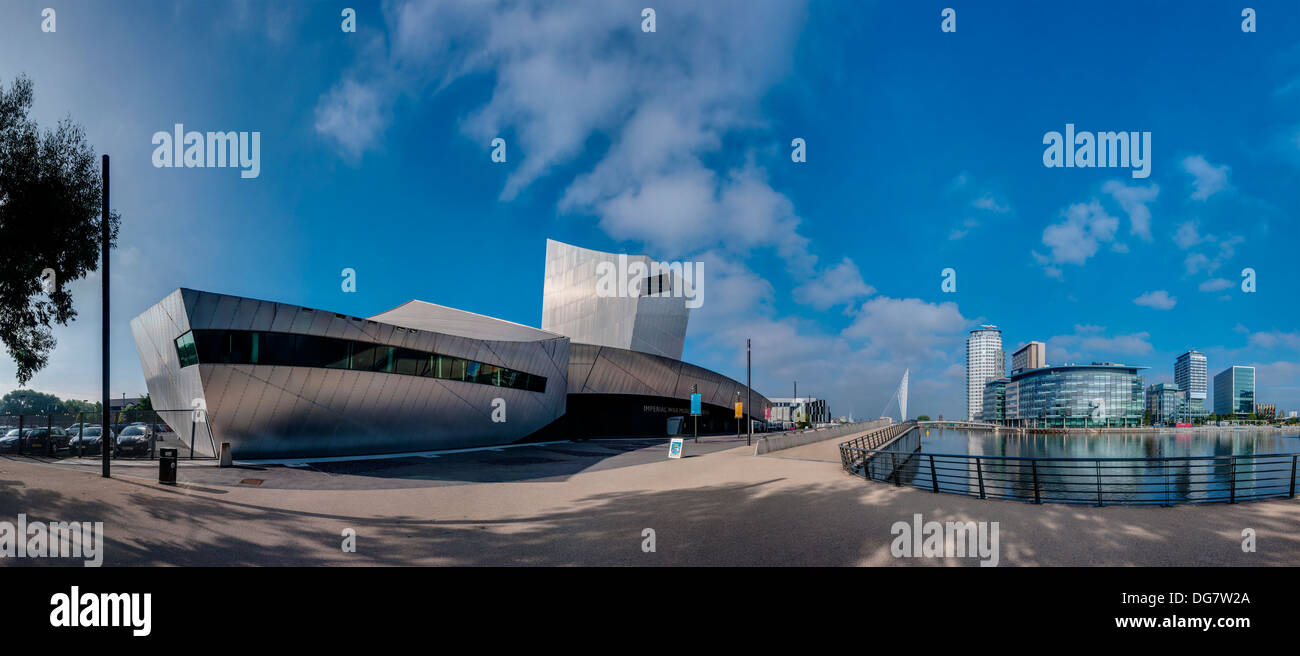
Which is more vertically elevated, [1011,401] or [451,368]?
[451,368]

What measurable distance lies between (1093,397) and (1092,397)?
0.28 metres

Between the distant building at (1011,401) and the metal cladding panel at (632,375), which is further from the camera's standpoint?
the distant building at (1011,401)

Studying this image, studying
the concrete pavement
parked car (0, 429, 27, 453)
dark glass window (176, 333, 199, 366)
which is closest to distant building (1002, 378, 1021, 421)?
the concrete pavement

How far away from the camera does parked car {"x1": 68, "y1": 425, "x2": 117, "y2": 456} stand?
60.8 ft

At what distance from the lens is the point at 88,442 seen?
62.5 feet

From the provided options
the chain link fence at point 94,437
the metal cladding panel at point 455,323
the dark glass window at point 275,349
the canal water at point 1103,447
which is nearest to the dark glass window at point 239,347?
the dark glass window at point 275,349

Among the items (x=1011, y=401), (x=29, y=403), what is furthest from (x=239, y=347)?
(x=1011, y=401)

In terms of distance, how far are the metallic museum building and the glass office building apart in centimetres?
16412

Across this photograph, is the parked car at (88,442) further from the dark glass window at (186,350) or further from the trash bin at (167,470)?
the trash bin at (167,470)

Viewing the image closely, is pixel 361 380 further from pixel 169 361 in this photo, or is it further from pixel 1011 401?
pixel 1011 401

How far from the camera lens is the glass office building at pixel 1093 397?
147 meters

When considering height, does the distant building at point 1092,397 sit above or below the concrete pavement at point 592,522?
below

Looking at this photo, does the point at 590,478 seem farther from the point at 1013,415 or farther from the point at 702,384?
the point at 1013,415

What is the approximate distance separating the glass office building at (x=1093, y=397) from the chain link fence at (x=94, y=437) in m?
183
